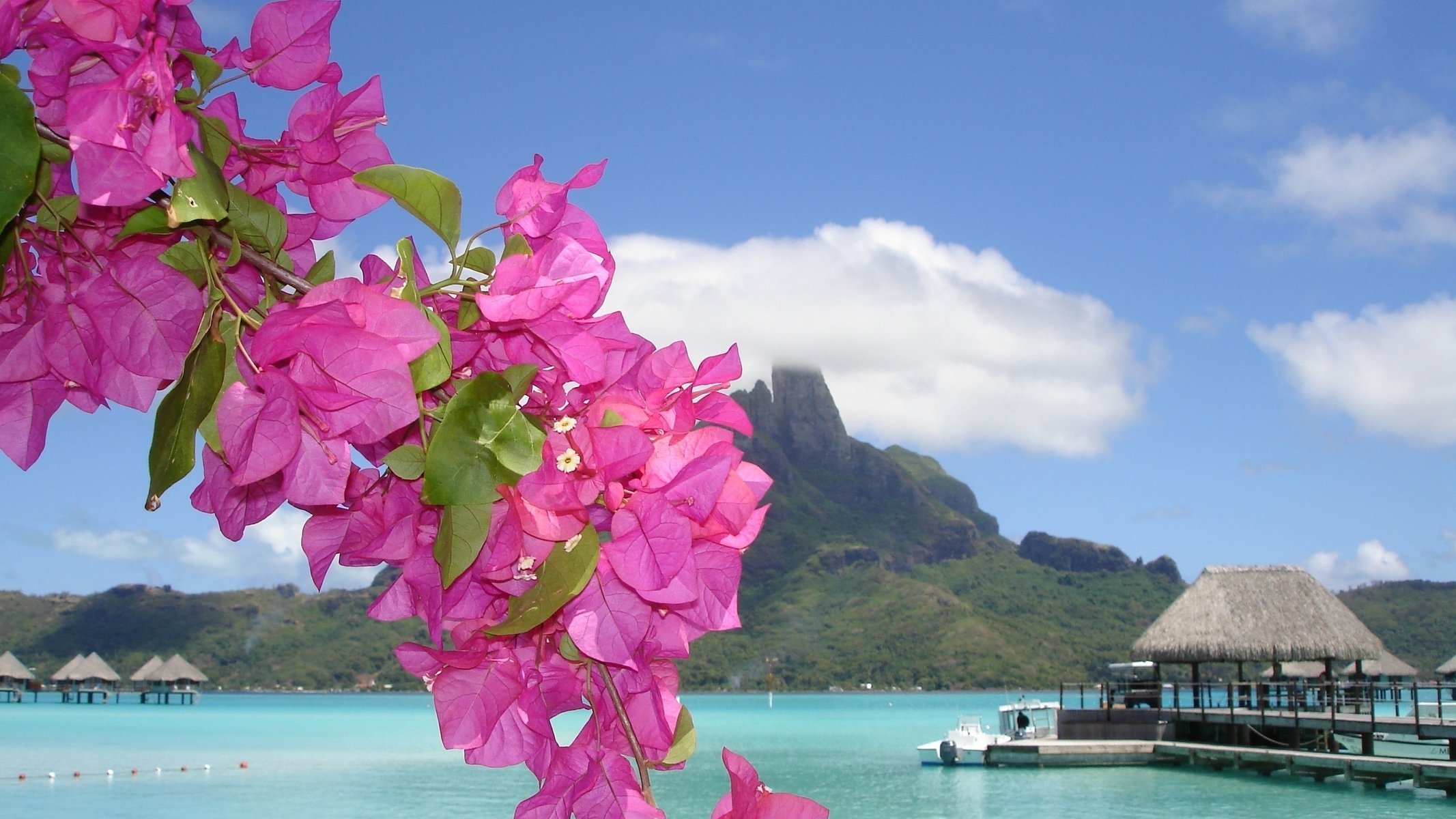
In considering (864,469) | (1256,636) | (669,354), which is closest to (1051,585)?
(864,469)

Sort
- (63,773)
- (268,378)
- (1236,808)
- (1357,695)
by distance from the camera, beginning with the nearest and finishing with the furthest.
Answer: (268,378) → (1236,808) → (1357,695) → (63,773)

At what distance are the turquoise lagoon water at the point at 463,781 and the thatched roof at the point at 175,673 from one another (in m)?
4.10

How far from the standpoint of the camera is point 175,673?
163ft

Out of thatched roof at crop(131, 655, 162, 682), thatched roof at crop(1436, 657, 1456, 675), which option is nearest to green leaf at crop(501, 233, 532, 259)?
thatched roof at crop(1436, 657, 1456, 675)

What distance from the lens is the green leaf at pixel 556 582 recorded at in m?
0.54

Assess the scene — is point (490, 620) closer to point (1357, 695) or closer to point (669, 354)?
point (669, 354)

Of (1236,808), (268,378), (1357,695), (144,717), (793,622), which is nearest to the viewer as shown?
(268,378)

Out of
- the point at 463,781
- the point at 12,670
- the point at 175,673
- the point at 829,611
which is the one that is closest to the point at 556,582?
the point at 463,781

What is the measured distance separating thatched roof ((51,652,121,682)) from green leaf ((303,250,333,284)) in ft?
192

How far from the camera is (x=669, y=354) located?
2.01 ft

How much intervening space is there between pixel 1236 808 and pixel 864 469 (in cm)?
8882

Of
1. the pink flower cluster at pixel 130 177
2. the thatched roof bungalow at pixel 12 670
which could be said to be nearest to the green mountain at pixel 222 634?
the thatched roof bungalow at pixel 12 670

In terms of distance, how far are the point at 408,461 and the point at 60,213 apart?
26cm

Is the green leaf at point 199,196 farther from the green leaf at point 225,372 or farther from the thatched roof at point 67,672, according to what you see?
the thatched roof at point 67,672
